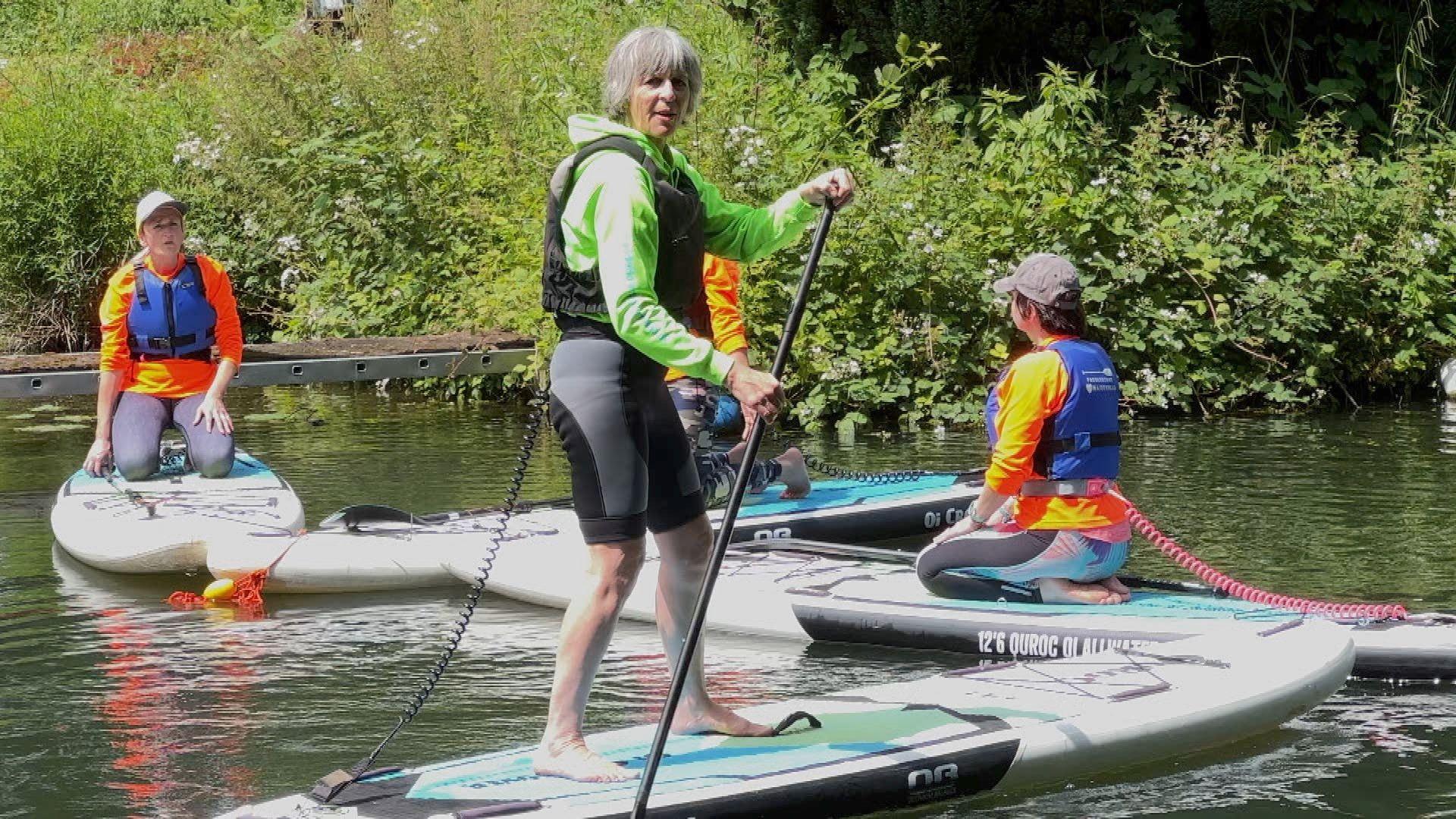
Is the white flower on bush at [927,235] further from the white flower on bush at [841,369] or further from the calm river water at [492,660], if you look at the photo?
the calm river water at [492,660]

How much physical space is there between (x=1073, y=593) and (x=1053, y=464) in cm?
49

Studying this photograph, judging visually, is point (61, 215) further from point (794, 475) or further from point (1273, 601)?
point (1273, 601)

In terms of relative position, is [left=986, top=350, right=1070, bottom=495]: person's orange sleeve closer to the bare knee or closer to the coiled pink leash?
the coiled pink leash

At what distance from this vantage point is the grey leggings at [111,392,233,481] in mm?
8148

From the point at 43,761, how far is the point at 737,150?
726 centimetres

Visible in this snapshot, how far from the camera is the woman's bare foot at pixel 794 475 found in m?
8.02

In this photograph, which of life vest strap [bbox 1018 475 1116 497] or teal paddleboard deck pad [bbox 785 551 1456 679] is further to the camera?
life vest strap [bbox 1018 475 1116 497]

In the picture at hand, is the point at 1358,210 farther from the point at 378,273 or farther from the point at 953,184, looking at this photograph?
the point at 378,273

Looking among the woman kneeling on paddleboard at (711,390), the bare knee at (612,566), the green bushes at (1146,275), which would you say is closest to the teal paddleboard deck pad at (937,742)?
the bare knee at (612,566)

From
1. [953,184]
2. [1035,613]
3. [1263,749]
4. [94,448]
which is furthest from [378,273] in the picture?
[1263,749]

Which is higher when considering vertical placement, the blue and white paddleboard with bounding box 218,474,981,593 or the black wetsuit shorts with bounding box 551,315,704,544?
the black wetsuit shorts with bounding box 551,315,704,544

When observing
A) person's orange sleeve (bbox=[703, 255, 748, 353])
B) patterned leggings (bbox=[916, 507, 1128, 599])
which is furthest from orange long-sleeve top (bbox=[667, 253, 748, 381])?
patterned leggings (bbox=[916, 507, 1128, 599])

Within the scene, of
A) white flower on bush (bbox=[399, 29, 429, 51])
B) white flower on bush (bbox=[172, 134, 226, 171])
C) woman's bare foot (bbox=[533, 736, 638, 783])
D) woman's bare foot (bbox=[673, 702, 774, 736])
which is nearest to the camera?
woman's bare foot (bbox=[533, 736, 638, 783])

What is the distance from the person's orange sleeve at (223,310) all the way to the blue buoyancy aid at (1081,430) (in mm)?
3879
